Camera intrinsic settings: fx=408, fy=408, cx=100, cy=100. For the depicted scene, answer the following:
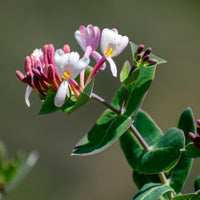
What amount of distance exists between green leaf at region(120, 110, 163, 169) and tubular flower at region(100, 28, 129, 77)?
0.58ft

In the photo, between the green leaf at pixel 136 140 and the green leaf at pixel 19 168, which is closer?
the green leaf at pixel 136 140

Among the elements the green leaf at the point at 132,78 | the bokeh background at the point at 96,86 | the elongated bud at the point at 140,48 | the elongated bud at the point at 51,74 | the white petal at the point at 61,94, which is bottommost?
the bokeh background at the point at 96,86

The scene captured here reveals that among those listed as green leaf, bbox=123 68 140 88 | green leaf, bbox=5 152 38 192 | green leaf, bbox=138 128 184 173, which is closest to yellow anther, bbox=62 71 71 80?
green leaf, bbox=123 68 140 88

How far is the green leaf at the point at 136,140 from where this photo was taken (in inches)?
33.5

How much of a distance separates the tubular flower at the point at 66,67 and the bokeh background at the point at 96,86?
2.55m

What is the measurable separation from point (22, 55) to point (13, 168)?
296 cm

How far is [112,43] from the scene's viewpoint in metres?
0.77

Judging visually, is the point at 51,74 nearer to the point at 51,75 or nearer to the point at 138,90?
the point at 51,75

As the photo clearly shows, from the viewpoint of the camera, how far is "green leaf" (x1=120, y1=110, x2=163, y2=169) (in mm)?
852

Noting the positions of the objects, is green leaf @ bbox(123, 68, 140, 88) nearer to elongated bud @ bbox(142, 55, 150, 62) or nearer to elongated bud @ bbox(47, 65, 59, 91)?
elongated bud @ bbox(142, 55, 150, 62)

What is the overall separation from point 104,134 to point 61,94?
138 millimetres

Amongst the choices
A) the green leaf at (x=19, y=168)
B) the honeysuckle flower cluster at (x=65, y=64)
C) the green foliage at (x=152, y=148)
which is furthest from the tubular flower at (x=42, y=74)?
the green leaf at (x=19, y=168)

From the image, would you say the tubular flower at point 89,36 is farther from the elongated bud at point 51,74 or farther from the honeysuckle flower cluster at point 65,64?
the elongated bud at point 51,74

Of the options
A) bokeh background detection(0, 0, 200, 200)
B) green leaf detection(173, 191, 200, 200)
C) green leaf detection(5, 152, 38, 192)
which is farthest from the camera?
bokeh background detection(0, 0, 200, 200)
